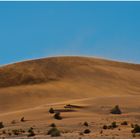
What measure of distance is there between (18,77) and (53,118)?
4821 cm

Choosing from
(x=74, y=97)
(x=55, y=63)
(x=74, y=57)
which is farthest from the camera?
(x=74, y=57)

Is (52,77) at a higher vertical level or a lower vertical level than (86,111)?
higher

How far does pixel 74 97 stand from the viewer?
87.3 meters

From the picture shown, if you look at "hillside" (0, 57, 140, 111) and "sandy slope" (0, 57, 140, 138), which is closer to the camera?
"sandy slope" (0, 57, 140, 138)

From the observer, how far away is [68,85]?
3757 inches

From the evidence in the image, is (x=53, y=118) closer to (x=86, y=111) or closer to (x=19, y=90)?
(x=86, y=111)

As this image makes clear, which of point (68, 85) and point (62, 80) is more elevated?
point (62, 80)

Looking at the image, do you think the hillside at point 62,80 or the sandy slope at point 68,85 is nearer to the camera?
the sandy slope at point 68,85

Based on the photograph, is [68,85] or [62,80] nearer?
[68,85]

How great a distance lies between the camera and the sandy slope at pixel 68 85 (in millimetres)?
66375

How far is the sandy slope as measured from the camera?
218ft

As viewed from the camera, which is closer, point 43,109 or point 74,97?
point 43,109

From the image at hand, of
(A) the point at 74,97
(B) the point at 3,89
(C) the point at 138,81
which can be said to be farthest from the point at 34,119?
(C) the point at 138,81

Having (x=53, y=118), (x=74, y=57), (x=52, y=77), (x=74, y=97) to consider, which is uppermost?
(x=74, y=57)
